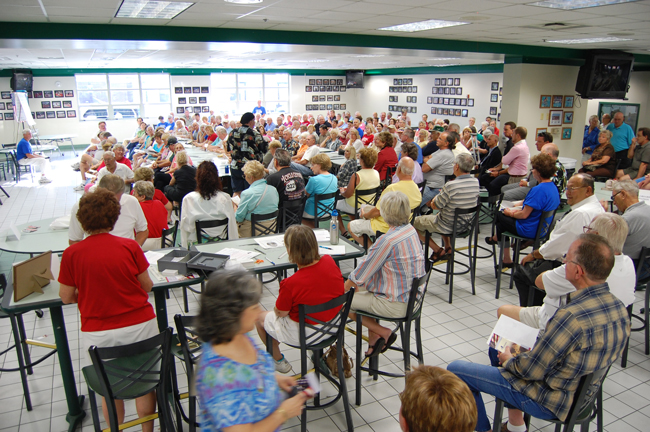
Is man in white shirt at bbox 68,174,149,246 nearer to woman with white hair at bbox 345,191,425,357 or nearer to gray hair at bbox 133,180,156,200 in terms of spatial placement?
gray hair at bbox 133,180,156,200

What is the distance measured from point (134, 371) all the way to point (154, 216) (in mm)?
2232

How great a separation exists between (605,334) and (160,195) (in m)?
4.20

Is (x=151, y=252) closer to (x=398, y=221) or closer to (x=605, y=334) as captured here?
(x=398, y=221)

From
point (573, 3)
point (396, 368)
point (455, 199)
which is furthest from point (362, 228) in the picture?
point (573, 3)

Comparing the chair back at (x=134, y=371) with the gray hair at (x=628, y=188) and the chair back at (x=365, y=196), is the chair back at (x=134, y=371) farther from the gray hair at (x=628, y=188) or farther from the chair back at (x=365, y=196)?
the gray hair at (x=628, y=188)

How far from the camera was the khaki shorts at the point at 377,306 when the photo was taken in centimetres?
282

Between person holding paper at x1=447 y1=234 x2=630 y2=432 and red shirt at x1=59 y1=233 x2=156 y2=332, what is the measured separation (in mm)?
1924

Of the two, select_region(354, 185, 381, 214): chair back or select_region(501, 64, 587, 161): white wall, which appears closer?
select_region(354, 185, 381, 214): chair back

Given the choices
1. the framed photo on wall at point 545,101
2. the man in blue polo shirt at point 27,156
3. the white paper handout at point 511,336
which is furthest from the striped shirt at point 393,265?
the man in blue polo shirt at point 27,156

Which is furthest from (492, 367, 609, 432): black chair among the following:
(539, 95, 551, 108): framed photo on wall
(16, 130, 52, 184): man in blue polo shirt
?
(16, 130, 52, 184): man in blue polo shirt

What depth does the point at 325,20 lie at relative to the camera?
5203mm

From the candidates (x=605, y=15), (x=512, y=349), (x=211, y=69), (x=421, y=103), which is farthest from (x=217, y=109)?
(x=512, y=349)

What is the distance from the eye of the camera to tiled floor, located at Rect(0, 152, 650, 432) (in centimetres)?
270

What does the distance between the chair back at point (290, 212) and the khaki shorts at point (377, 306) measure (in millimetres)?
1821
